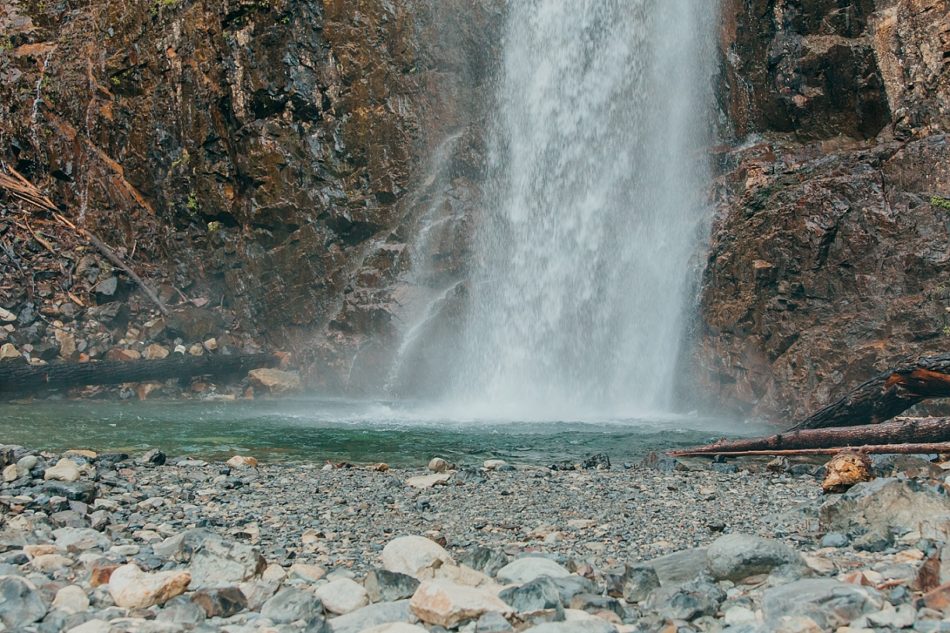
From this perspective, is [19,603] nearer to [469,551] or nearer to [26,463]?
[469,551]

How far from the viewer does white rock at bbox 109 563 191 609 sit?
390cm

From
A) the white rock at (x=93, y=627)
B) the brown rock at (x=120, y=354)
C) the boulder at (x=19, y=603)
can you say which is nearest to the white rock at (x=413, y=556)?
the white rock at (x=93, y=627)

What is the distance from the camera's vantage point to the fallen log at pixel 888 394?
852cm

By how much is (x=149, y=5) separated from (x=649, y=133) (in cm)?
1249

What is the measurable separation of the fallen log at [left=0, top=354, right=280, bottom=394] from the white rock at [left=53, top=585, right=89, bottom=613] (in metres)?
12.5

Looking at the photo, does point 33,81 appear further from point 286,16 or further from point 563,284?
point 563,284

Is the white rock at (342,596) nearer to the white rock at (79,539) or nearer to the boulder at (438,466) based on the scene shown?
the white rock at (79,539)

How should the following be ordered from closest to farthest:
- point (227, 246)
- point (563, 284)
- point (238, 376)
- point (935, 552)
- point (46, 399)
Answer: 1. point (935, 552)
2. point (46, 399)
3. point (563, 284)
4. point (238, 376)
5. point (227, 246)

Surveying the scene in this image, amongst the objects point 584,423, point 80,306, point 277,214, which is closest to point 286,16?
point 277,214

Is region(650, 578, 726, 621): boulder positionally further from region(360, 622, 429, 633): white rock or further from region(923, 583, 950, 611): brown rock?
region(360, 622, 429, 633): white rock

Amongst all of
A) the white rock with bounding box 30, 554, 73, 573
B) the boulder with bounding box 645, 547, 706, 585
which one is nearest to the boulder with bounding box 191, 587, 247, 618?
the white rock with bounding box 30, 554, 73, 573

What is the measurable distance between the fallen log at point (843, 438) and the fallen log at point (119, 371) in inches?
457

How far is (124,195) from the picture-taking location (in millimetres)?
19844

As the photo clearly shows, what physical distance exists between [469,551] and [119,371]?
13660mm
